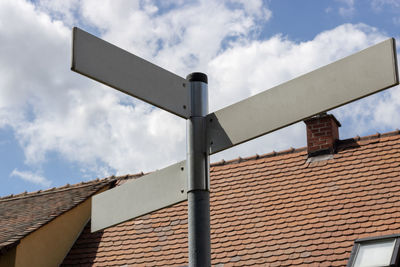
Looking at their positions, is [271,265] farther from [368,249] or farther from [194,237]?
[194,237]

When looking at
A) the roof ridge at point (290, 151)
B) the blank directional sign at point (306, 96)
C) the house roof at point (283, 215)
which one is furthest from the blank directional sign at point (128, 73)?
the roof ridge at point (290, 151)

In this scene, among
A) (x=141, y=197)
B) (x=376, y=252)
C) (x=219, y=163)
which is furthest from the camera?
(x=219, y=163)

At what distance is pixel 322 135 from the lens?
12.5m

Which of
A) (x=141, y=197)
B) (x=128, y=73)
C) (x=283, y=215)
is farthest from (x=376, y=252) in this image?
(x=128, y=73)

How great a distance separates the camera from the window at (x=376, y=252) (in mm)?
8734

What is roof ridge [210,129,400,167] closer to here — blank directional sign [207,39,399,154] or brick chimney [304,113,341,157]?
brick chimney [304,113,341,157]

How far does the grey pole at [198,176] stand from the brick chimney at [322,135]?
9.80m

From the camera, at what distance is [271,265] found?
968 centimetres

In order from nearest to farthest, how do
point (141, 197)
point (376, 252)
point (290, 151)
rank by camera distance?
point (141, 197) < point (376, 252) < point (290, 151)

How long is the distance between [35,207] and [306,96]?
12281 millimetres

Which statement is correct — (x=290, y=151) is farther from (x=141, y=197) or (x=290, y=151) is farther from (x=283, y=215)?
(x=141, y=197)

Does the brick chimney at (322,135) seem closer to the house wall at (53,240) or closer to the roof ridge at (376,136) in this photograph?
the roof ridge at (376,136)

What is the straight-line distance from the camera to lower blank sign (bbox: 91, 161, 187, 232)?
8.86ft

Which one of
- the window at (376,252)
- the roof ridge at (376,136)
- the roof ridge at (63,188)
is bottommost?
the window at (376,252)
